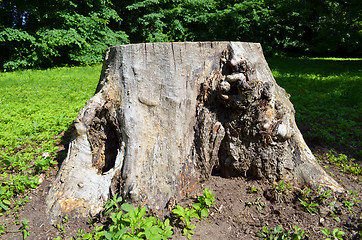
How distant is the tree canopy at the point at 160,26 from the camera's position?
11953 millimetres

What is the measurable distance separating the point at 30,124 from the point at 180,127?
3071 millimetres

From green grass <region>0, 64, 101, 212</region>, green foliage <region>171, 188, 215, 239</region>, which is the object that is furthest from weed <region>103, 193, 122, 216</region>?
green grass <region>0, 64, 101, 212</region>

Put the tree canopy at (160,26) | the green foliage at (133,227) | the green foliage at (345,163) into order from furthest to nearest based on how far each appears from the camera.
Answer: the tree canopy at (160,26) < the green foliage at (345,163) < the green foliage at (133,227)

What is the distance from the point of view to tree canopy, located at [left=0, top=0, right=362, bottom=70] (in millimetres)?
11953

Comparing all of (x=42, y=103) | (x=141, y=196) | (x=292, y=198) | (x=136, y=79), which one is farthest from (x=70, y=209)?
(x=42, y=103)

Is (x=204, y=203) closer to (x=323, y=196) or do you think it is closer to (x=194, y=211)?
(x=194, y=211)

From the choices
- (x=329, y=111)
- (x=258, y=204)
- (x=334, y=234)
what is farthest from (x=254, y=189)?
(x=329, y=111)

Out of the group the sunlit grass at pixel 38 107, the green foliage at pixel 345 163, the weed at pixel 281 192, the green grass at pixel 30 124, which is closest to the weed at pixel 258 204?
the weed at pixel 281 192

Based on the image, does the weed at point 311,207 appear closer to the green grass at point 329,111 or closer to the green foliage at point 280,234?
the green foliage at point 280,234

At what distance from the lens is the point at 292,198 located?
7.39ft

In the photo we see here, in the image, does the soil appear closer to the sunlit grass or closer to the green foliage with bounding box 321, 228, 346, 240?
the green foliage with bounding box 321, 228, 346, 240

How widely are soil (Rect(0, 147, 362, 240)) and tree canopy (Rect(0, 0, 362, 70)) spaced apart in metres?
11.7

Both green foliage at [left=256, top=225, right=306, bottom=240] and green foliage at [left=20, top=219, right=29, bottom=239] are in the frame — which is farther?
green foliage at [left=20, top=219, right=29, bottom=239]

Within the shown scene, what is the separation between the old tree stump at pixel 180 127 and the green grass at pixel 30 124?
0.64m
